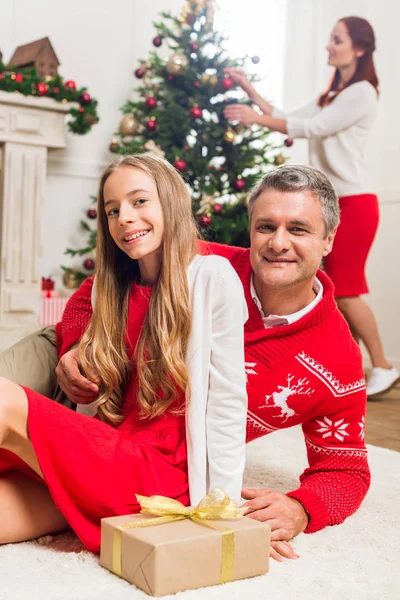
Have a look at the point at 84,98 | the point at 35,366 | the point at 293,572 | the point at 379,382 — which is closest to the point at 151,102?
the point at 84,98

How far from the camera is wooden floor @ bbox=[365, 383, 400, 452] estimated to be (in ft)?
9.09

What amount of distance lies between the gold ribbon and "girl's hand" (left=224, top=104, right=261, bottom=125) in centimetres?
285

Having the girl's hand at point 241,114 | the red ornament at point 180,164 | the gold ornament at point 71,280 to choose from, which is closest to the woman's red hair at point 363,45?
the girl's hand at point 241,114

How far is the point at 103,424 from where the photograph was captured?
150 centimetres

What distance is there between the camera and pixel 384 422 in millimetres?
3125

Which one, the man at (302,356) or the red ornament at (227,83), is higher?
the red ornament at (227,83)

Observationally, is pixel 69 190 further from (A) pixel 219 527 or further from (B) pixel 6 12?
(A) pixel 219 527

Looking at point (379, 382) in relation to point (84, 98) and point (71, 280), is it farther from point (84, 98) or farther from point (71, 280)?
point (84, 98)

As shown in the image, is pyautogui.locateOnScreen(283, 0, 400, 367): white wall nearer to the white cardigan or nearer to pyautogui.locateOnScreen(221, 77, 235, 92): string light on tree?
pyautogui.locateOnScreen(221, 77, 235, 92): string light on tree

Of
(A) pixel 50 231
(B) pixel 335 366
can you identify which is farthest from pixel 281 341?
(A) pixel 50 231

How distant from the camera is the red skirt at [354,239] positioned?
3.67 metres

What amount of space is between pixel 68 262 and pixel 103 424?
3610 millimetres

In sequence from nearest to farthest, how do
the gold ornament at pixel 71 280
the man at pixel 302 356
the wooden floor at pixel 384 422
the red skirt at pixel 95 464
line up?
1. the red skirt at pixel 95 464
2. the man at pixel 302 356
3. the wooden floor at pixel 384 422
4. the gold ornament at pixel 71 280

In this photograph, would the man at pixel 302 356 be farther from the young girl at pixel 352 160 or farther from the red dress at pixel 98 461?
the young girl at pixel 352 160
